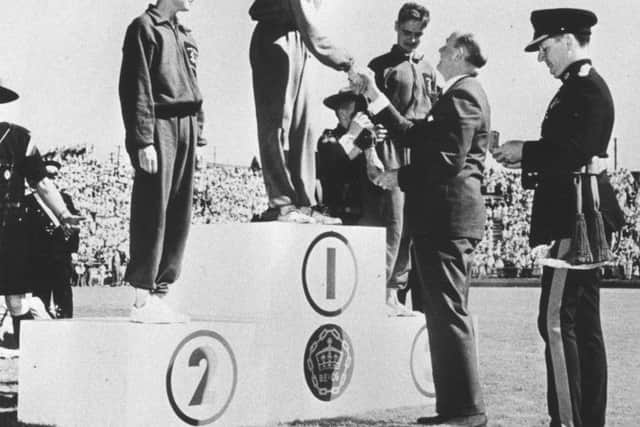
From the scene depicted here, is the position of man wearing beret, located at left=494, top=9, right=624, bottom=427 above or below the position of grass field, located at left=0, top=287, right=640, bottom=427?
above

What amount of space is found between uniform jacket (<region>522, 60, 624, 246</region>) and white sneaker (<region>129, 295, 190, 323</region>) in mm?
1826

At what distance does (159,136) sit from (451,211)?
1540 mm

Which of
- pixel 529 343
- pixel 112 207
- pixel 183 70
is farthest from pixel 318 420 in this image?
pixel 112 207

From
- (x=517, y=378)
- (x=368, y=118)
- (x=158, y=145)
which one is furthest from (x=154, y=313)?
(x=517, y=378)

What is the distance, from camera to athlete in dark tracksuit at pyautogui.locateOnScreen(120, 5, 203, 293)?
14.9ft

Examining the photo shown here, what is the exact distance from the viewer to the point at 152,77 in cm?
466

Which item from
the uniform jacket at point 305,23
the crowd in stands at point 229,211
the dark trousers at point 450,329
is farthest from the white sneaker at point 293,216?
the crowd in stands at point 229,211

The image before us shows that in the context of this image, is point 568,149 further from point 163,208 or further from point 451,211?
point 163,208

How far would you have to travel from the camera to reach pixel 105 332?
14.6ft

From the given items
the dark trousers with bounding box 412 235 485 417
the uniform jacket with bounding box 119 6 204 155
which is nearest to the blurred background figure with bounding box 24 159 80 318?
the uniform jacket with bounding box 119 6 204 155

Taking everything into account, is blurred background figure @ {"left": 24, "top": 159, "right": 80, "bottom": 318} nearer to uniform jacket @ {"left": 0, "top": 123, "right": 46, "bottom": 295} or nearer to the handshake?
uniform jacket @ {"left": 0, "top": 123, "right": 46, "bottom": 295}

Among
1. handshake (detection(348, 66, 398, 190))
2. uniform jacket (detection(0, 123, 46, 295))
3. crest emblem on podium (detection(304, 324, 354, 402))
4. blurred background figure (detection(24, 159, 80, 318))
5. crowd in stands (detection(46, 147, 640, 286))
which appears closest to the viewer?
handshake (detection(348, 66, 398, 190))

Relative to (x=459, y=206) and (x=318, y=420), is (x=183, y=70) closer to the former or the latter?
(x=459, y=206)

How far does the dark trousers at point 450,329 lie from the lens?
486 centimetres
